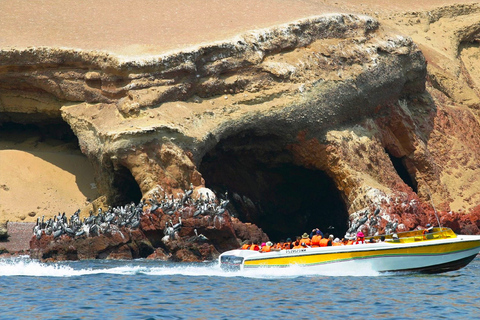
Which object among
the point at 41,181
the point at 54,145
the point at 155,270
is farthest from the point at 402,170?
the point at 155,270

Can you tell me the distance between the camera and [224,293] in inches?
1042

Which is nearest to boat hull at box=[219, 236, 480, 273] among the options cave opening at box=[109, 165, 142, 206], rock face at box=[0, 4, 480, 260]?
rock face at box=[0, 4, 480, 260]

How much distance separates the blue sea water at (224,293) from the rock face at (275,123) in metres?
6.56

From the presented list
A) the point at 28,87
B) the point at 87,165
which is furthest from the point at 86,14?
the point at 87,165

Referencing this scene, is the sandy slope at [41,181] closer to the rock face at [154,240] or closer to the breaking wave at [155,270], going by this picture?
the rock face at [154,240]

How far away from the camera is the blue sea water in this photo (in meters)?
22.8

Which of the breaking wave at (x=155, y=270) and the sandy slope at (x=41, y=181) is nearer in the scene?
the breaking wave at (x=155, y=270)

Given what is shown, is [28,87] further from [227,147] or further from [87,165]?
[227,147]

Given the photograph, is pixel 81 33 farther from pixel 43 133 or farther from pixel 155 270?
pixel 155 270

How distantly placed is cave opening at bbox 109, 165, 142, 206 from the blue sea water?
33.3ft

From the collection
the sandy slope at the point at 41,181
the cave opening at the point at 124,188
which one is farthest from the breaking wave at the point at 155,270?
the sandy slope at the point at 41,181

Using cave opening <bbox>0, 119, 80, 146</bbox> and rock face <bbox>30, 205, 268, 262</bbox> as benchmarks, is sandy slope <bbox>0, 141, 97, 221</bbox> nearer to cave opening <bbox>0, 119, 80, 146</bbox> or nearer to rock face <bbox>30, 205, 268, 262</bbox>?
cave opening <bbox>0, 119, 80, 146</bbox>

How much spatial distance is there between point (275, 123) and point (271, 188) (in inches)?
273

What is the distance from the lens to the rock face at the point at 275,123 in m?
42.7
